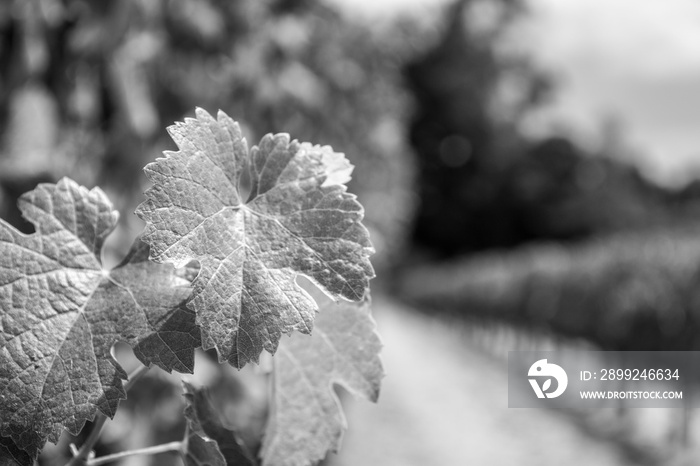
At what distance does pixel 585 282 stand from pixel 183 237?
13.8m

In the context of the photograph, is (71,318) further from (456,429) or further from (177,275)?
(456,429)

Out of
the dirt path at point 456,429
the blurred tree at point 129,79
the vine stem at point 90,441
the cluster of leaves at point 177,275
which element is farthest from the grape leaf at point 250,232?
the dirt path at point 456,429

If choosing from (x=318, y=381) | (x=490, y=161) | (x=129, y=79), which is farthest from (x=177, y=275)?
(x=490, y=161)

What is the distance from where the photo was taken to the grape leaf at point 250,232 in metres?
0.46

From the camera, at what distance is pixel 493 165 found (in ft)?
151

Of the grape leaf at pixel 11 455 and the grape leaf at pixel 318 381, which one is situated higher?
the grape leaf at pixel 318 381

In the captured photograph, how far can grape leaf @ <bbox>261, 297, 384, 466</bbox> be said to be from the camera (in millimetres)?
643

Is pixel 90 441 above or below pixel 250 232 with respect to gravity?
below

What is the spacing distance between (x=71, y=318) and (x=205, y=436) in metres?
0.12

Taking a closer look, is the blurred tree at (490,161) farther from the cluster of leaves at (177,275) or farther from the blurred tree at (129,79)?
the cluster of leaves at (177,275)

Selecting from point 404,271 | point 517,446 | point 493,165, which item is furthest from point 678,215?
point 517,446

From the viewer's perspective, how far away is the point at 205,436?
54 centimetres

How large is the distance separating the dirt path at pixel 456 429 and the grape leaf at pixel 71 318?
5854 mm

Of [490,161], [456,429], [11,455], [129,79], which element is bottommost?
[11,455]
